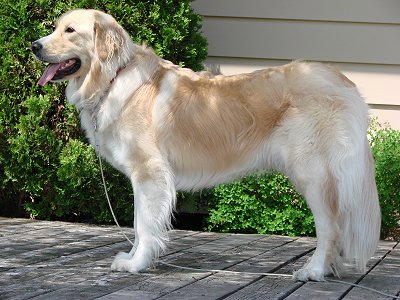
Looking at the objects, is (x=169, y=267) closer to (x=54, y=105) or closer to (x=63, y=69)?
(x=63, y=69)

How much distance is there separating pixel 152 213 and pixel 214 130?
27.1 inches

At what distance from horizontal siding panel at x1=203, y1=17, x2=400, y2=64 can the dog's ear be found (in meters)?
2.87

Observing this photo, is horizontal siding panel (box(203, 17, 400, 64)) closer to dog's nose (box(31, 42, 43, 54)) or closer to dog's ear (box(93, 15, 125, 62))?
dog's ear (box(93, 15, 125, 62))

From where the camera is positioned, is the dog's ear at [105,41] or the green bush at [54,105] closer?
the dog's ear at [105,41]

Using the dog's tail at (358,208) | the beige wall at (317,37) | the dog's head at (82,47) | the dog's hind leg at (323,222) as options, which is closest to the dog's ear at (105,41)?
the dog's head at (82,47)

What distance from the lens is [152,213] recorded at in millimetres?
5305

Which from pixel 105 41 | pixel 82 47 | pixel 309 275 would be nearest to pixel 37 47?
pixel 82 47

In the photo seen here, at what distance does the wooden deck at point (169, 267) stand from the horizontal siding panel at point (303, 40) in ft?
6.50

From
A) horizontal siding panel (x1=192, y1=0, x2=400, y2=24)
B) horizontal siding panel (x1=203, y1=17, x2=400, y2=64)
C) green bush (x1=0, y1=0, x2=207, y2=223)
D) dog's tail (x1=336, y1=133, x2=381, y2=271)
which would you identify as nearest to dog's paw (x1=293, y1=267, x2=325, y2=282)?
dog's tail (x1=336, y1=133, x2=381, y2=271)

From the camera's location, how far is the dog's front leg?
5.28m

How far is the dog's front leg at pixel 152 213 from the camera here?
5277 mm

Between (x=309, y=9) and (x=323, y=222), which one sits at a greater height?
(x=309, y=9)

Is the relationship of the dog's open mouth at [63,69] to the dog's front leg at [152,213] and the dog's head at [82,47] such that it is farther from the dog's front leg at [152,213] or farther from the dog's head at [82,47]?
the dog's front leg at [152,213]

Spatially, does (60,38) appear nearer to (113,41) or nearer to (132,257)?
(113,41)
